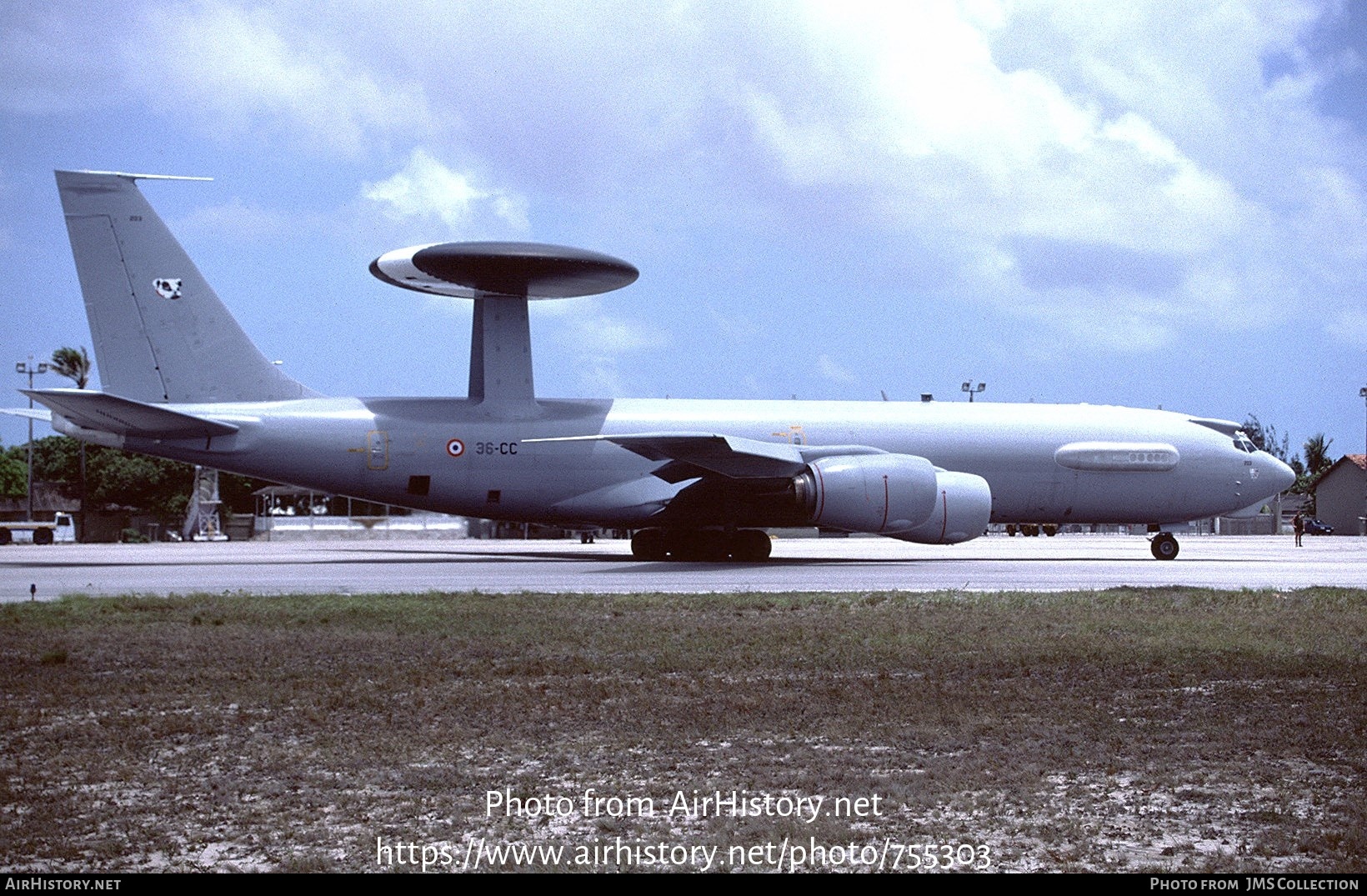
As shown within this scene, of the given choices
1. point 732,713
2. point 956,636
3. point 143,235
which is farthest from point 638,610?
point 143,235

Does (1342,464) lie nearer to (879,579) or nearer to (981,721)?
(879,579)

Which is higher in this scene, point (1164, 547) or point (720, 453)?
point (720, 453)

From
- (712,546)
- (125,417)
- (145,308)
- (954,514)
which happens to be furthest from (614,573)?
(145,308)

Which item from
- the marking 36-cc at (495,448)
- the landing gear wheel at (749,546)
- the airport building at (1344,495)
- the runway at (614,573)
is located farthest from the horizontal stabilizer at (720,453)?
the airport building at (1344,495)

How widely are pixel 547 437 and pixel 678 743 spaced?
19.3 m

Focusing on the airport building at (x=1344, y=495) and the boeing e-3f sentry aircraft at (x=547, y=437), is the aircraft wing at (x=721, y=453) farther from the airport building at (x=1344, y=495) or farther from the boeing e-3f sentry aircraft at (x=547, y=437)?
the airport building at (x=1344, y=495)

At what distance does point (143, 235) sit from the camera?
24672 millimetres

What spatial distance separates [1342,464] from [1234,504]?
214 ft

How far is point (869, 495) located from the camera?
23.1m

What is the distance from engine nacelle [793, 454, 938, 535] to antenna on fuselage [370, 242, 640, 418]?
20.2ft

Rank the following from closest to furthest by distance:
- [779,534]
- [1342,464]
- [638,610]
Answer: [638,610] → [779,534] → [1342,464]

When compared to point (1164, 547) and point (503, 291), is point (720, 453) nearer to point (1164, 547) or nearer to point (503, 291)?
point (503, 291)

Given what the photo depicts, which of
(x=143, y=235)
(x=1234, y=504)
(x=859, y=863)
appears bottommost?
(x=859, y=863)

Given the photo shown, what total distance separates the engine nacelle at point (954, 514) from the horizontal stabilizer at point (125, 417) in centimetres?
1342
